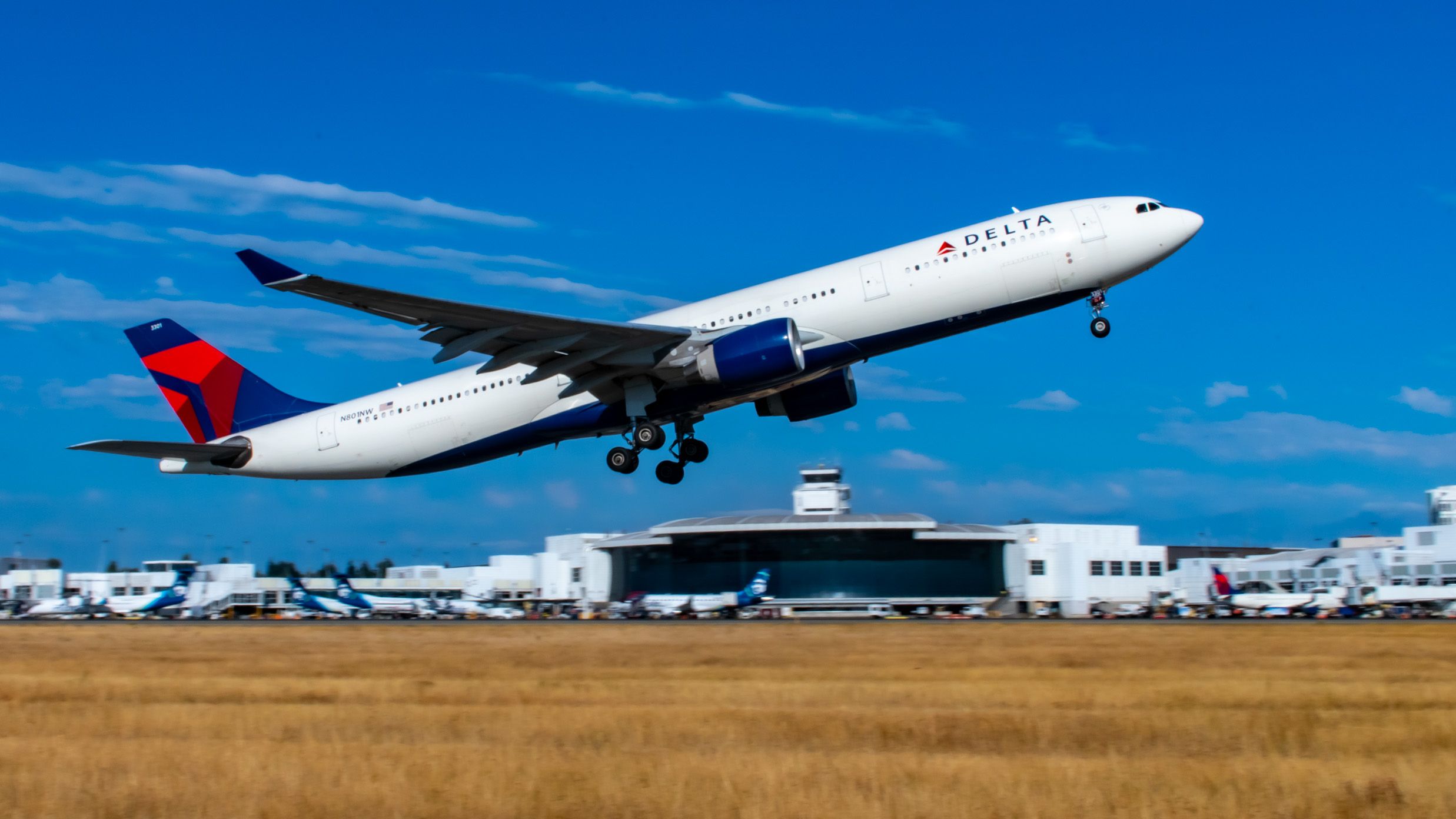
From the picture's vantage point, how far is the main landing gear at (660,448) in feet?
101

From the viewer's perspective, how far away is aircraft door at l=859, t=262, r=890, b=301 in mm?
27953

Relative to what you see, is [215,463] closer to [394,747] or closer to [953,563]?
[394,747]

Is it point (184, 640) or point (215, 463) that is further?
point (184, 640)

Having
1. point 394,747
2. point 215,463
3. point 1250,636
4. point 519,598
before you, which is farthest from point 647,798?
point 519,598

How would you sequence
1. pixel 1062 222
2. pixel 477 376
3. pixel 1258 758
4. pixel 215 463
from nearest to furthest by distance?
pixel 1258 758 → pixel 1062 222 → pixel 477 376 → pixel 215 463

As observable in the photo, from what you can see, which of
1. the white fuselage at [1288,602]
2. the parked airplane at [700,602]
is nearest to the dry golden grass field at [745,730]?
the white fuselage at [1288,602]

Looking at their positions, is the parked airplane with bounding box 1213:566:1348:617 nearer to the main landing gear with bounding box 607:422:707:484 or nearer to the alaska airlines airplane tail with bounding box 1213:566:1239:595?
the alaska airlines airplane tail with bounding box 1213:566:1239:595

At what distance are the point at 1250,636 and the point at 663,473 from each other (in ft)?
60.5

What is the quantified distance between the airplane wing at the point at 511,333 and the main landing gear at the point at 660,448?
68.2 inches

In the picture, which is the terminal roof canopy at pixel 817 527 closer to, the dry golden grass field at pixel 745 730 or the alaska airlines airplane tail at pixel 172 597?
the alaska airlines airplane tail at pixel 172 597

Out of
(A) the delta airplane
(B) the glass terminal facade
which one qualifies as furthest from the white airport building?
(A) the delta airplane

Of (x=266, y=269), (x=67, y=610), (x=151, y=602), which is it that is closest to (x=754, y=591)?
(x=151, y=602)

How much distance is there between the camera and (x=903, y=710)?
20.8 m

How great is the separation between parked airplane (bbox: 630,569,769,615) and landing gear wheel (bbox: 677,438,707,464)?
123 ft
